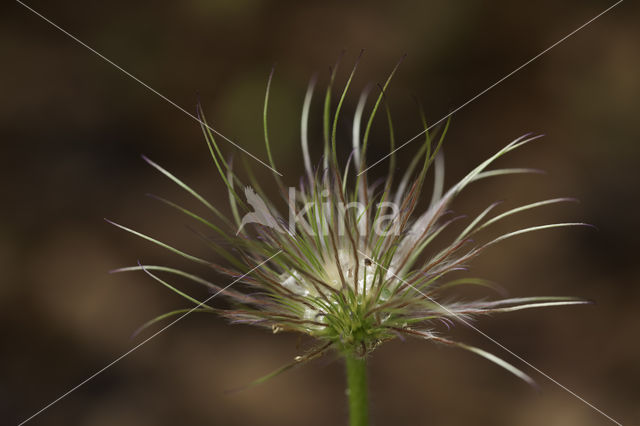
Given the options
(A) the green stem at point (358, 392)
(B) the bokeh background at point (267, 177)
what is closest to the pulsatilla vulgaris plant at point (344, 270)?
(A) the green stem at point (358, 392)

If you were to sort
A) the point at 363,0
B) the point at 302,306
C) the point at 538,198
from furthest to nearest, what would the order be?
1. the point at 363,0
2. the point at 538,198
3. the point at 302,306

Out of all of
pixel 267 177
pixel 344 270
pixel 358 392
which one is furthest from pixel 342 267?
pixel 267 177

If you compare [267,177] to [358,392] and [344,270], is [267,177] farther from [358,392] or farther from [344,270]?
[358,392]

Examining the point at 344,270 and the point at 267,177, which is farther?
the point at 267,177

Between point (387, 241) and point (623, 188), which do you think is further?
point (623, 188)

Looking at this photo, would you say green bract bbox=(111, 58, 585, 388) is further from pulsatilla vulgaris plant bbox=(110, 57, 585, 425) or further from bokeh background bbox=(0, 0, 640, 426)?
bokeh background bbox=(0, 0, 640, 426)

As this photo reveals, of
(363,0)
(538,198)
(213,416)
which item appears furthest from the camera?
(363,0)

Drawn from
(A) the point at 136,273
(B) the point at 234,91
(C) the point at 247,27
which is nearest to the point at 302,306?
(A) the point at 136,273

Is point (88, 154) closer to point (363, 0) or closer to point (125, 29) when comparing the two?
point (125, 29)
